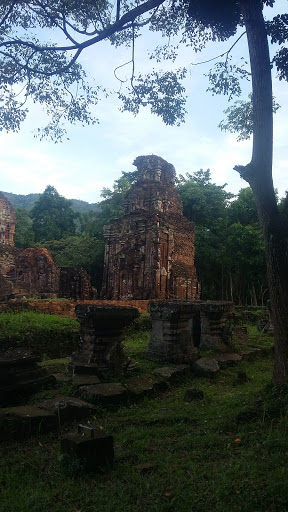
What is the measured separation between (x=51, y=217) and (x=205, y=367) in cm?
3470

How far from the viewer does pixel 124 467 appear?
3146mm

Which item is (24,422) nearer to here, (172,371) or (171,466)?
(171,466)

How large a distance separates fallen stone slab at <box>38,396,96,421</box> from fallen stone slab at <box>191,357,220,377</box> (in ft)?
9.73

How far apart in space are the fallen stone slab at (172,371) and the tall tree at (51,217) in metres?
33.0

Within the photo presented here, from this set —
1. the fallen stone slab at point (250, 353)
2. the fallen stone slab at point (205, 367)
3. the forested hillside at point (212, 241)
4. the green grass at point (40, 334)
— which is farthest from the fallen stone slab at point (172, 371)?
the forested hillside at point (212, 241)

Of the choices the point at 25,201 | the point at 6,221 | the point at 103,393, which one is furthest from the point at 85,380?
the point at 25,201

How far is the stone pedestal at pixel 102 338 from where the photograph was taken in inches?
238

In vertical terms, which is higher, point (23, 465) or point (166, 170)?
point (166, 170)

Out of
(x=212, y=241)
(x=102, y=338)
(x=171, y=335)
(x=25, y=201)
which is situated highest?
(x=25, y=201)

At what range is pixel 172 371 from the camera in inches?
258

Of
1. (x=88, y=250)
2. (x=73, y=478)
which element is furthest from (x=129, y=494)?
(x=88, y=250)

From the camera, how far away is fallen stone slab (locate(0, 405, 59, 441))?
379 centimetres

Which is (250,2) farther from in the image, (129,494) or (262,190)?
(129,494)

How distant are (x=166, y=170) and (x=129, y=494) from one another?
21.3 meters
